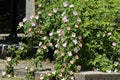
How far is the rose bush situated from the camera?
728cm

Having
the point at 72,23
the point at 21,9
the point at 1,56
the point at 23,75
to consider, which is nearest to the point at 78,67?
the point at 72,23

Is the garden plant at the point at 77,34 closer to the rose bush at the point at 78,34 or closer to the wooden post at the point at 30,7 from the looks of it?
the rose bush at the point at 78,34

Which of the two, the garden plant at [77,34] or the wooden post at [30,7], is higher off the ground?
the wooden post at [30,7]

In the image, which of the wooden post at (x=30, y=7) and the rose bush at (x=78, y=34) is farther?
the wooden post at (x=30, y=7)

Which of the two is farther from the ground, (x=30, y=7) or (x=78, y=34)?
(x=30, y=7)

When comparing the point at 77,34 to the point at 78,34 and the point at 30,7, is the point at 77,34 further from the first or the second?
the point at 30,7

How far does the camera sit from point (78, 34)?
291 inches

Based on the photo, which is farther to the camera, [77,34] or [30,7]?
[30,7]

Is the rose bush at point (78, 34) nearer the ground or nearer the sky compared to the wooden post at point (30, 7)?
nearer the ground

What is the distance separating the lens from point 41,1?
8234mm

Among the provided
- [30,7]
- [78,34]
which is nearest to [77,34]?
[78,34]

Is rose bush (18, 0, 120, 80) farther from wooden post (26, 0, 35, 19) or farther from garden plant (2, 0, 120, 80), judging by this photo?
wooden post (26, 0, 35, 19)

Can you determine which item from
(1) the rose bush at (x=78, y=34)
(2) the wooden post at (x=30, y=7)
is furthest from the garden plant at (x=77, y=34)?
(2) the wooden post at (x=30, y=7)

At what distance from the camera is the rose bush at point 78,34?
728cm
